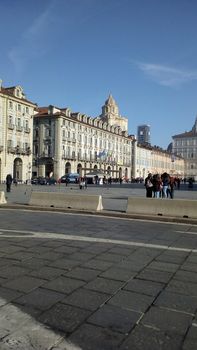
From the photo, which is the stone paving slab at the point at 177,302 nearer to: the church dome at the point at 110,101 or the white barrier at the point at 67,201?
the white barrier at the point at 67,201


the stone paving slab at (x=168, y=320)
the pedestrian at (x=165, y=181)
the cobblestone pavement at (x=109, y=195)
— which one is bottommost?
the stone paving slab at (x=168, y=320)

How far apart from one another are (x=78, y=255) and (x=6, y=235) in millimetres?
2594

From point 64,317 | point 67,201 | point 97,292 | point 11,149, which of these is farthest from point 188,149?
point 64,317

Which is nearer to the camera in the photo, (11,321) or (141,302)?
(11,321)

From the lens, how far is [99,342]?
329 cm

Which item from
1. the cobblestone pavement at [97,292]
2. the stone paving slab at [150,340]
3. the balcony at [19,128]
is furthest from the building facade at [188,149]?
the stone paving slab at [150,340]

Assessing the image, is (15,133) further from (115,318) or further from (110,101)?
A: (110,101)

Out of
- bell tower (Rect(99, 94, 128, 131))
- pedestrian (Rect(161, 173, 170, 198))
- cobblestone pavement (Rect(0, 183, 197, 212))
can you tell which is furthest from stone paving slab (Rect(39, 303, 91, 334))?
bell tower (Rect(99, 94, 128, 131))

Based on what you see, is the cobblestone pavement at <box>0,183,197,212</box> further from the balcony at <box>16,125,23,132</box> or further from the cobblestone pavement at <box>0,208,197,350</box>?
the balcony at <box>16,125,23,132</box>

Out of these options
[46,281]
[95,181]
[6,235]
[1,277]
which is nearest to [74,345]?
[46,281]

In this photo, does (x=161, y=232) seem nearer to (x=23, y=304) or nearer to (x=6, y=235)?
(x=6, y=235)

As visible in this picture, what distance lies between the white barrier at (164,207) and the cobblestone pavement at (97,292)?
3518 mm

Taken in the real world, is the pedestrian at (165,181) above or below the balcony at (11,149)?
below

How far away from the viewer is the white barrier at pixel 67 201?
46.3 feet
